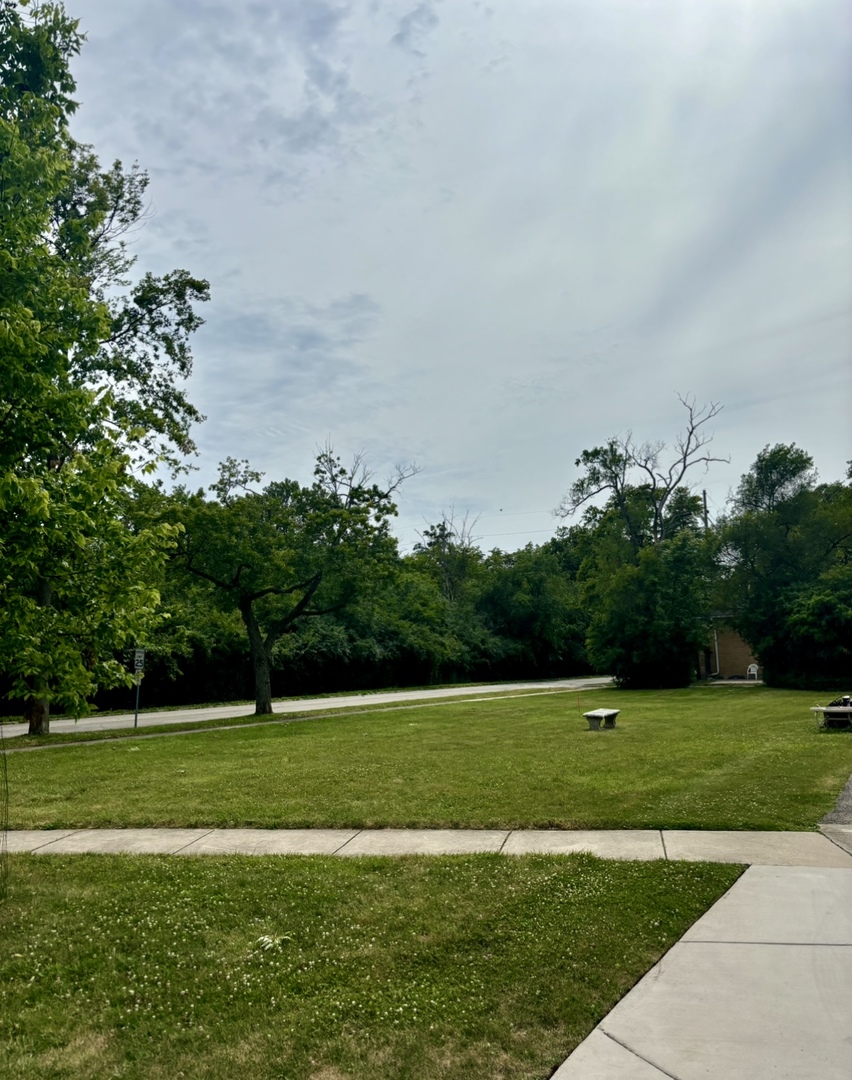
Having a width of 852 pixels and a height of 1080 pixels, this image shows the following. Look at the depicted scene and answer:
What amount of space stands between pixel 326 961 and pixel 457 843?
2.64 meters

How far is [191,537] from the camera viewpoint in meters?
21.8

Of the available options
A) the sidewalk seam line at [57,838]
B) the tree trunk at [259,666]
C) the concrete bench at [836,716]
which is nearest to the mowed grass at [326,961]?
the sidewalk seam line at [57,838]

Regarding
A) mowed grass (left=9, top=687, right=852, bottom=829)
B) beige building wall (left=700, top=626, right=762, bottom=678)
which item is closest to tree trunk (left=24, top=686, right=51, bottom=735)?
mowed grass (left=9, top=687, right=852, bottom=829)

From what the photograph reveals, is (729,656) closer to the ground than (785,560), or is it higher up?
closer to the ground

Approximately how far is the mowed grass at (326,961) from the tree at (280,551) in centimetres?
1594

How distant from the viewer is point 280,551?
22.8 meters

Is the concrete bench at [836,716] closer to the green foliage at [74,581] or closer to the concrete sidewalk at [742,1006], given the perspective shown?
the concrete sidewalk at [742,1006]

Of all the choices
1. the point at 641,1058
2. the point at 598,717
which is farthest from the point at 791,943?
the point at 598,717

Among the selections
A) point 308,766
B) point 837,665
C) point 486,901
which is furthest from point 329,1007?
point 837,665

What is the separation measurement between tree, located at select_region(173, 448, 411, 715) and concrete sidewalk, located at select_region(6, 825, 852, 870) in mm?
14088

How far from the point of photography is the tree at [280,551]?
72.4ft

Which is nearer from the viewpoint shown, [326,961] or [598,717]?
[326,961]

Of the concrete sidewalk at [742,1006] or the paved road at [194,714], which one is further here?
the paved road at [194,714]

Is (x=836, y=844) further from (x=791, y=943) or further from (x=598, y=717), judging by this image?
(x=598, y=717)
